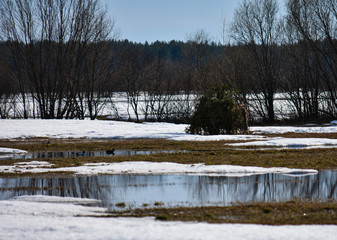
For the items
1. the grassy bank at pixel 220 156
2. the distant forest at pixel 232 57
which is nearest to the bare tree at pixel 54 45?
the distant forest at pixel 232 57

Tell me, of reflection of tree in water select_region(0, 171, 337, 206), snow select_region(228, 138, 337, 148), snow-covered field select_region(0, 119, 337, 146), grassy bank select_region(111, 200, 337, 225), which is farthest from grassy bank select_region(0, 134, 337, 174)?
grassy bank select_region(111, 200, 337, 225)

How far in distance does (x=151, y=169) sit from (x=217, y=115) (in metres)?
16.0

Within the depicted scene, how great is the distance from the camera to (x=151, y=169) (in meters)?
15.5

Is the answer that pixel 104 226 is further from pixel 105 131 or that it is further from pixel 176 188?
pixel 105 131

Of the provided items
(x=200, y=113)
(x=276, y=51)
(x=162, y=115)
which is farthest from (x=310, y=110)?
(x=200, y=113)

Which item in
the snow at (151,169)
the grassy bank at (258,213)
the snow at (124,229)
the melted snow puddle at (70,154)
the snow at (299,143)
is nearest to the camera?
the snow at (124,229)

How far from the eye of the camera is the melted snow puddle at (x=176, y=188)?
35.2ft

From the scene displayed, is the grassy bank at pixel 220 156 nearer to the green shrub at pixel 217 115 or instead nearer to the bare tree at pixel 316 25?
the green shrub at pixel 217 115

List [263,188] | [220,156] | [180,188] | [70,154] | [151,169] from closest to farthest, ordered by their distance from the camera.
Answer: [263,188], [180,188], [151,169], [220,156], [70,154]

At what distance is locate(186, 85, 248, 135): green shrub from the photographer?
30844 millimetres

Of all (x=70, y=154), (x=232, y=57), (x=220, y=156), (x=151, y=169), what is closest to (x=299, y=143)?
(x=220, y=156)

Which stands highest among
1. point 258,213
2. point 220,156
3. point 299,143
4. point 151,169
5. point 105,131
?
point 105,131

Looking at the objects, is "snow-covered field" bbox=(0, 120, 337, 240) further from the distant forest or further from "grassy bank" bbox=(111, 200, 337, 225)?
the distant forest

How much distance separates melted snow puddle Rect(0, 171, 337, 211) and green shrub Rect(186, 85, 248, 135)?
1663cm
